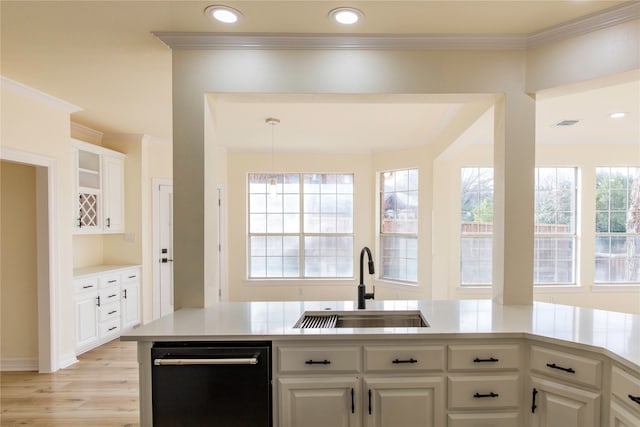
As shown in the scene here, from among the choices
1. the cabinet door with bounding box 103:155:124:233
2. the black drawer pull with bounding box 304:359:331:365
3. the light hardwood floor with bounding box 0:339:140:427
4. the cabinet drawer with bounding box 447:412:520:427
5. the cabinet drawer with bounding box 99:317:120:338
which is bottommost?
the light hardwood floor with bounding box 0:339:140:427

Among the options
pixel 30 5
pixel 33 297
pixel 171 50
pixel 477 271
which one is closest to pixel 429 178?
pixel 477 271

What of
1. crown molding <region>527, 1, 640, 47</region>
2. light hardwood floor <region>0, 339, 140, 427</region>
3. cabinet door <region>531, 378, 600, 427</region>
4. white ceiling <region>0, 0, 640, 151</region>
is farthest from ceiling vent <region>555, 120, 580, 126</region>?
light hardwood floor <region>0, 339, 140, 427</region>

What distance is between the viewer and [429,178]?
477cm

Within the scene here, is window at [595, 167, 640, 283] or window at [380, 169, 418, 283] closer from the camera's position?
window at [595, 167, 640, 283]

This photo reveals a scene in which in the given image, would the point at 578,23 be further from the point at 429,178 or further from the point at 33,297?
the point at 33,297

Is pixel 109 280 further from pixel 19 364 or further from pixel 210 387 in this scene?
pixel 210 387

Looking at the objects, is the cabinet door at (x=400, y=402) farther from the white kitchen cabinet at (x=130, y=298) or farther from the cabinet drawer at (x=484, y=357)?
the white kitchen cabinet at (x=130, y=298)

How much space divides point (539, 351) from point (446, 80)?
1687 millimetres

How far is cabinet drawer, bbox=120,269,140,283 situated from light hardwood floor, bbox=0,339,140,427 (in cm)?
95

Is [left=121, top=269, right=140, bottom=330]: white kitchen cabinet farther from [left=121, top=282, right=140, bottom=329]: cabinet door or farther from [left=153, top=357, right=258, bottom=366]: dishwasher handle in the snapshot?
[left=153, top=357, right=258, bottom=366]: dishwasher handle

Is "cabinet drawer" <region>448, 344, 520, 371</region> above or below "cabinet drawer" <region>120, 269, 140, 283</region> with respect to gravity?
above

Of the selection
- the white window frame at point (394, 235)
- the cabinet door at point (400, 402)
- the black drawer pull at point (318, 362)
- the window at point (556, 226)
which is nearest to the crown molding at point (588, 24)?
the cabinet door at point (400, 402)

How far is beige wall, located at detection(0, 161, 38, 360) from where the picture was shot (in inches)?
122

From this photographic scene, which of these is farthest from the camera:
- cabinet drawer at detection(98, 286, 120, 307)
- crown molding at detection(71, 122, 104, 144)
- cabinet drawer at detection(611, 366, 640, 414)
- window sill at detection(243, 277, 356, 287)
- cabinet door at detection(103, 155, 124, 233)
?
window sill at detection(243, 277, 356, 287)
